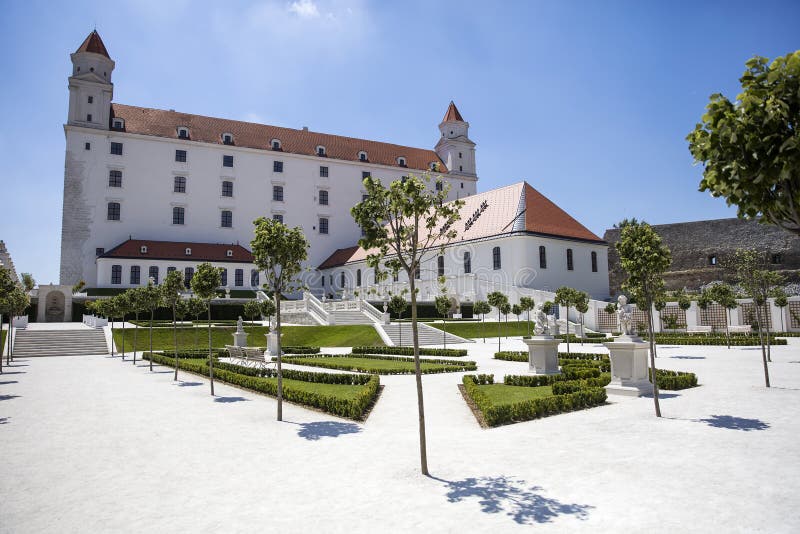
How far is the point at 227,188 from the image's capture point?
68.2 metres

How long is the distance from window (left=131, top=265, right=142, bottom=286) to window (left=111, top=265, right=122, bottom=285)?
116 cm

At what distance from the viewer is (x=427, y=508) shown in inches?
234

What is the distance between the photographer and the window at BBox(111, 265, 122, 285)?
5429 centimetres

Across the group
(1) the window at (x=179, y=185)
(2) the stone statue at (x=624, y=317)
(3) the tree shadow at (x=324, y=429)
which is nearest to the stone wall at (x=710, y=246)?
(1) the window at (x=179, y=185)

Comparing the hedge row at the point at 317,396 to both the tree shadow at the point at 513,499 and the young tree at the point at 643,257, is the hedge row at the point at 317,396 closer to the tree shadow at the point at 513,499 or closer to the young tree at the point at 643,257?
the tree shadow at the point at 513,499

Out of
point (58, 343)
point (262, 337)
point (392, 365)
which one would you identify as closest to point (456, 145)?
point (262, 337)

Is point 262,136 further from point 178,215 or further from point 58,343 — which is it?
point 58,343

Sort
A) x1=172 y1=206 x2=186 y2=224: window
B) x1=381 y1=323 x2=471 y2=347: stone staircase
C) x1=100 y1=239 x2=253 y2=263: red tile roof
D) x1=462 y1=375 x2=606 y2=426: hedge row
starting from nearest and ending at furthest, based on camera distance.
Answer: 1. x1=462 y1=375 x2=606 y2=426: hedge row
2. x1=381 y1=323 x2=471 y2=347: stone staircase
3. x1=100 y1=239 x2=253 y2=263: red tile roof
4. x1=172 y1=206 x2=186 y2=224: window

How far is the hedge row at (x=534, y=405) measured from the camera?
10384 millimetres

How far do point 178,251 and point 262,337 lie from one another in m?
27.3

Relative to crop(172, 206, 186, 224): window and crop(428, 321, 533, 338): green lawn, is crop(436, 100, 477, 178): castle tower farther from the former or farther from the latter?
crop(428, 321, 533, 338): green lawn

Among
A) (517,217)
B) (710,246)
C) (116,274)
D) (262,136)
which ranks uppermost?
(262,136)

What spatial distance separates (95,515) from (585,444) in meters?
7.17

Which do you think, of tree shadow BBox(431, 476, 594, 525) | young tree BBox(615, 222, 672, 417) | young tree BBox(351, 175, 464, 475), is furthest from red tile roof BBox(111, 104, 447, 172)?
tree shadow BBox(431, 476, 594, 525)
